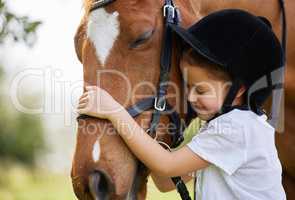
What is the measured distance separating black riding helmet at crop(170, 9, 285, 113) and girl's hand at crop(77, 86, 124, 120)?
1.52ft

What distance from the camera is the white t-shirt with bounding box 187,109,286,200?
295 cm

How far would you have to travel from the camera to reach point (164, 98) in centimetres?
323

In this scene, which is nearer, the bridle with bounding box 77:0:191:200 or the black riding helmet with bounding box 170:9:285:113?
the black riding helmet with bounding box 170:9:285:113

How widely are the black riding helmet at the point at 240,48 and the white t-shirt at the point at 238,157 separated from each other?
0.11 metres

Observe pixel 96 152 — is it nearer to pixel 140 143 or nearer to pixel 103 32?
pixel 140 143

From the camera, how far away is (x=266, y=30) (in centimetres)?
307

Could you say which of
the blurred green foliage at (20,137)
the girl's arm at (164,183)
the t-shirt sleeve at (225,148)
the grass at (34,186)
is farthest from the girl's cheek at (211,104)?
the blurred green foliage at (20,137)

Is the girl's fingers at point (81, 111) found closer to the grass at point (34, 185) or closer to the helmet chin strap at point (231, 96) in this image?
the helmet chin strap at point (231, 96)

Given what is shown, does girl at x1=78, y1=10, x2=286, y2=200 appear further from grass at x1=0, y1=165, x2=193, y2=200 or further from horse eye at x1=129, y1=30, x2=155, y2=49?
grass at x1=0, y1=165, x2=193, y2=200

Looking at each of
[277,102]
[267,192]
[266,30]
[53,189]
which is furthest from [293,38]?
[53,189]

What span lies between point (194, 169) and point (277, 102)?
1064mm

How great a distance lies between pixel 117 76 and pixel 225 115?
54 cm

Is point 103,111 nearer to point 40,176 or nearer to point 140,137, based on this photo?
point 140,137

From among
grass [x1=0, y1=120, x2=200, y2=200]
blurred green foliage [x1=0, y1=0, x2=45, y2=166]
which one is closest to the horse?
grass [x1=0, y1=120, x2=200, y2=200]
